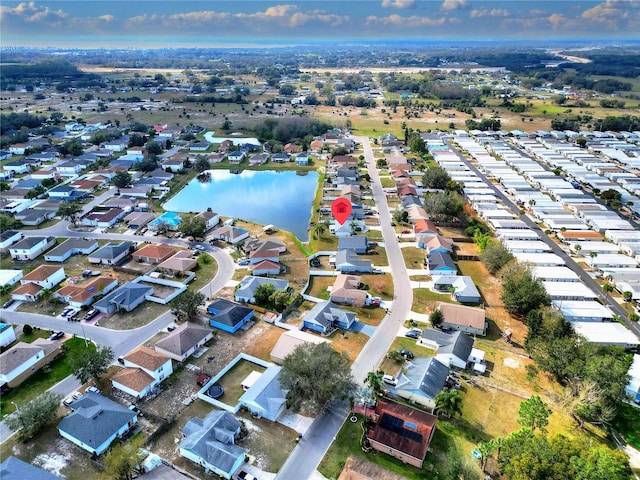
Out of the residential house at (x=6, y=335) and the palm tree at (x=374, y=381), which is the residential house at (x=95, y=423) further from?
the palm tree at (x=374, y=381)

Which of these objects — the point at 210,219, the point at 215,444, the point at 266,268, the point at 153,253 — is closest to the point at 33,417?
the point at 215,444

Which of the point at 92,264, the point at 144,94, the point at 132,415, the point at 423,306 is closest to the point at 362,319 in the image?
the point at 423,306

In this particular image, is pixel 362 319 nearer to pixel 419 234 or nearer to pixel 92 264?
pixel 419 234

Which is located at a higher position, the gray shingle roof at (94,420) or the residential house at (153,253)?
the residential house at (153,253)

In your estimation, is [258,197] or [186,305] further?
[258,197]

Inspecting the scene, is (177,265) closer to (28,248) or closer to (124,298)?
(124,298)

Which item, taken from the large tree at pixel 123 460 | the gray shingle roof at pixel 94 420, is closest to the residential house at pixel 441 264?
the gray shingle roof at pixel 94 420
